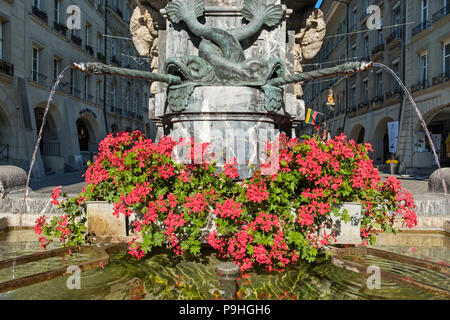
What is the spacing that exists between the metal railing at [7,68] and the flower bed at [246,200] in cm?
1398

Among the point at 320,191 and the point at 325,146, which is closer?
the point at 320,191

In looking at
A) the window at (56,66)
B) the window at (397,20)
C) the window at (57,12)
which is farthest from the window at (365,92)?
the window at (57,12)

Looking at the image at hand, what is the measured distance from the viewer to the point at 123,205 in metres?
3.29

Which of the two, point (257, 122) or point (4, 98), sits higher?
point (4, 98)

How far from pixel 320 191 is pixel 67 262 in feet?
8.35

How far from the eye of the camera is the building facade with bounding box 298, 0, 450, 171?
18.0m

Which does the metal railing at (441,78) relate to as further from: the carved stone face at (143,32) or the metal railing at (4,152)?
the metal railing at (4,152)

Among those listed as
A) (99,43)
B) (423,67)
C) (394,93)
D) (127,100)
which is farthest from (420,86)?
(127,100)

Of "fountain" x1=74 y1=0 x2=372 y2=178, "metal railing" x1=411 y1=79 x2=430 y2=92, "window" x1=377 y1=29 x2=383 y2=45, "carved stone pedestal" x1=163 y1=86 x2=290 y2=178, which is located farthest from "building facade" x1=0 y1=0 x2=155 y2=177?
"window" x1=377 y1=29 x2=383 y2=45
